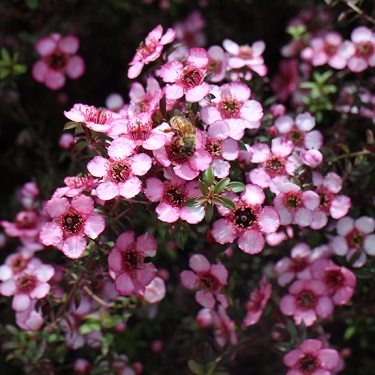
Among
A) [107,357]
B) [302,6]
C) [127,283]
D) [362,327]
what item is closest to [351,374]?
[362,327]

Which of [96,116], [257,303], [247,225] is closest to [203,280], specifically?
[257,303]

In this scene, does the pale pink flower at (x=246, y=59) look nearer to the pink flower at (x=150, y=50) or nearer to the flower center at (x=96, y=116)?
the pink flower at (x=150, y=50)

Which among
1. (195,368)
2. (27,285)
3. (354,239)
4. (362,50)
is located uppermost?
(362,50)

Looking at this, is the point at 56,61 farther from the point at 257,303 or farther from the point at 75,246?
the point at 257,303

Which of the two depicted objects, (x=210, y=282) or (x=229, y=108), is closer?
(x=229, y=108)

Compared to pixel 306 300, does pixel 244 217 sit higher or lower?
higher

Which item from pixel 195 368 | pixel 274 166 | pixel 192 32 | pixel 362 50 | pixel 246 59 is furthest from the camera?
pixel 192 32

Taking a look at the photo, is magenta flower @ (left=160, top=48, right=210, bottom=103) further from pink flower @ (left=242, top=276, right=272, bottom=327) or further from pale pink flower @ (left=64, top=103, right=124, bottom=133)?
pink flower @ (left=242, top=276, right=272, bottom=327)
